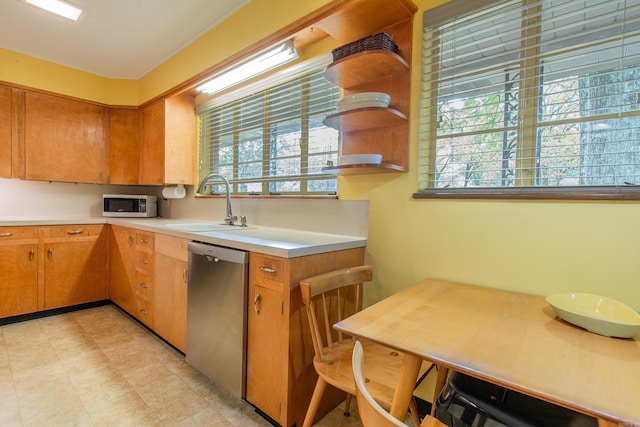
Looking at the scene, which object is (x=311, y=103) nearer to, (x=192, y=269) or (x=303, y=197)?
(x=303, y=197)

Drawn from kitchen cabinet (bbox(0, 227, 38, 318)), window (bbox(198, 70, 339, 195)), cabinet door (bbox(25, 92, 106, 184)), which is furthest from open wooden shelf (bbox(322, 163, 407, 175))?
cabinet door (bbox(25, 92, 106, 184))

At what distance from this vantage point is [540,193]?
1338 mm

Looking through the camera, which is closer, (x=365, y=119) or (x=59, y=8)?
(x=365, y=119)

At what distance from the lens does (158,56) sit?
3.17 meters

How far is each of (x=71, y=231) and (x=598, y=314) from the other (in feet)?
13.0

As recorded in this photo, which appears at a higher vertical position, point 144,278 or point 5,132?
point 5,132

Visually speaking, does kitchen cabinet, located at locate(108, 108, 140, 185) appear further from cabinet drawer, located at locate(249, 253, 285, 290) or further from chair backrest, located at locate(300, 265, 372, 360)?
chair backrest, located at locate(300, 265, 372, 360)

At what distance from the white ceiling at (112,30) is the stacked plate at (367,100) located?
1.32m

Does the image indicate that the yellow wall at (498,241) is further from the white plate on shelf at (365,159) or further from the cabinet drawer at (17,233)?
the cabinet drawer at (17,233)

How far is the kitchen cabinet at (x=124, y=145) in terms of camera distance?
3.59 meters

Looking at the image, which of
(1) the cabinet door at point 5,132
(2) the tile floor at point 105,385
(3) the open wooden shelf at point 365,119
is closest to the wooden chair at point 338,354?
(2) the tile floor at point 105,385

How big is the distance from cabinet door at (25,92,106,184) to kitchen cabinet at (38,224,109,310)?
2.16 ft

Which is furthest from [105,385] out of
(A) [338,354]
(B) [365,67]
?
(B) [365,67]

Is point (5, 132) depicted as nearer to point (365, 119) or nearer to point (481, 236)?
point (365, 119)
